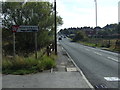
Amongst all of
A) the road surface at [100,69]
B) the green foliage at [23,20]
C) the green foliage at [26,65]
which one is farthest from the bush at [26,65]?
the green foliage at [23,20]

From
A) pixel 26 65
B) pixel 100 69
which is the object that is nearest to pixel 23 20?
pixel 26 65

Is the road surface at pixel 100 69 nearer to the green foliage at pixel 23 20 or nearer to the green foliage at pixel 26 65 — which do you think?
the green foliage at pixel 26 65

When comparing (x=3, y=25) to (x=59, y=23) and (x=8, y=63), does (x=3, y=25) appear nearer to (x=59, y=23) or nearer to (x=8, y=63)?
(x=59, y=23)

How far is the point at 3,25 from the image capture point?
27578 millimetres

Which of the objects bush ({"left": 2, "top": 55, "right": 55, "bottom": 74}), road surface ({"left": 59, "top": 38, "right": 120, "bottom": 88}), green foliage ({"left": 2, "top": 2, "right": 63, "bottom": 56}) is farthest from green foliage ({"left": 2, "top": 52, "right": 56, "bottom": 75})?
green foliage ({"left": 2, "top": 2, "right": 63, "bottom": 56})

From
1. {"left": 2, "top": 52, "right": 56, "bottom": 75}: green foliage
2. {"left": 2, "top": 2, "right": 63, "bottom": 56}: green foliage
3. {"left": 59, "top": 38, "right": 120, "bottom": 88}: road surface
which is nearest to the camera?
{"left": 59, "top": 38, "right": 120, "bottom": 88}: road surface

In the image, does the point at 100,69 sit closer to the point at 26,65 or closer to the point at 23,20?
the point at 26,65

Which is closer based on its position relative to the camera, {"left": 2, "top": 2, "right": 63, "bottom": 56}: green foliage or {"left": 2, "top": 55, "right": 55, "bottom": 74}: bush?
{"left": 2, "top": 55, "right": 55, "bottom": 74}: bush

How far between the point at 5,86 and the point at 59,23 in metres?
27.9

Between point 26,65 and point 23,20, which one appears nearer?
point 26,65

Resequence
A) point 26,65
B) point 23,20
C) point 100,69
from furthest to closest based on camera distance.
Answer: point 23,20 → point 100,69 → point 26,65

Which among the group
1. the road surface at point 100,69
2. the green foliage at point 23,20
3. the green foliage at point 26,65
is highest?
the green foliage at point 23,20

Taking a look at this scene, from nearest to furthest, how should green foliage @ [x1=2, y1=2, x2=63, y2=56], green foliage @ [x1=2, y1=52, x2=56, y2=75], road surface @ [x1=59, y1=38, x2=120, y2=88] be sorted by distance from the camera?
road surface @ [x1=59, y1=38, x2=120, y2=88]
green foliage @ [x1=2, y1=52, x2=56, y2=75]
green foliage @ [x1=2, y1=2, x2=63, y2=56]

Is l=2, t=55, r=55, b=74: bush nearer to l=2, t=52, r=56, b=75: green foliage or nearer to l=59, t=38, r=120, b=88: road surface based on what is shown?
l=2, t=52, r=56, b=75: green foliage
